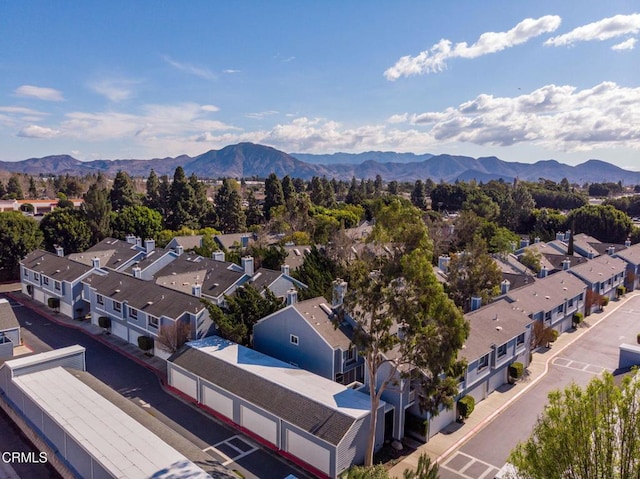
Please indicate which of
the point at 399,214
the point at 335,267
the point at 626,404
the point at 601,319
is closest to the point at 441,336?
the point at 399,214

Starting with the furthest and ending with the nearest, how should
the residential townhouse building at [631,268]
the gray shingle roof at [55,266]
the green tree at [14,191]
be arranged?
the green tree at [14,191], the residential townhouse building at [631,268], the gray shingle roof at [55,266]

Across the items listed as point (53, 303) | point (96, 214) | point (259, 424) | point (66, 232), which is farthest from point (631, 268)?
point (66, 232)

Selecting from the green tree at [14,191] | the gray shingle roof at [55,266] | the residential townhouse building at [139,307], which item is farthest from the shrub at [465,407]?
the green tree at [14,191]

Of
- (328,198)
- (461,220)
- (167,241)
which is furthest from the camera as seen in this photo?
(328,198)

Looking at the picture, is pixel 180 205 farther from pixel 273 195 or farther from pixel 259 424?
pixel 259 424

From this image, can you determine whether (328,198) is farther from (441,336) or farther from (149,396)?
(441,336)

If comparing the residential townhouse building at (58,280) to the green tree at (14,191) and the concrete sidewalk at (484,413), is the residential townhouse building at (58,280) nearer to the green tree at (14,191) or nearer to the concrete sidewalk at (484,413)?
the concrete sidewalk at (484,413)
